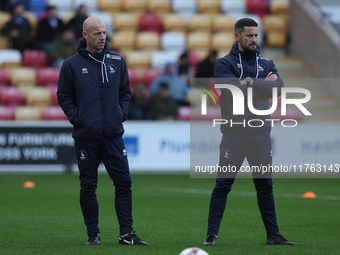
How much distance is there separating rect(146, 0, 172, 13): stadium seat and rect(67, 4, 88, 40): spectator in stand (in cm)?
371

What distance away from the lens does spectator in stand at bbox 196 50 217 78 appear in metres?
22.3

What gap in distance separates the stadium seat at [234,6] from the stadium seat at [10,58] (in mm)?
6907

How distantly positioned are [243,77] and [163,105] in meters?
13.0

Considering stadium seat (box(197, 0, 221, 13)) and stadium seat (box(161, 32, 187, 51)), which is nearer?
stadium seat (box(161, 32, 187, 51))

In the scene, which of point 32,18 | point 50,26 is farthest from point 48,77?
point 32,18

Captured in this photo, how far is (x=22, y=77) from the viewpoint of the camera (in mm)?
23531

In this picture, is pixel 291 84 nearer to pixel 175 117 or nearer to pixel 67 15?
pixel 175 117

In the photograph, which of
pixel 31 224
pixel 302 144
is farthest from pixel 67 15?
pixel 31 224

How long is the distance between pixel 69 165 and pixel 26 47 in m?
5.33

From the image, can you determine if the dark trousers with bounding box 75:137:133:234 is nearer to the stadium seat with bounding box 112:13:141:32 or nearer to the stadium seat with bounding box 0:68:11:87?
the stadium seat with bounding box 0:68:11:87

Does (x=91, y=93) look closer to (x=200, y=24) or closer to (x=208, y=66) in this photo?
(x=208, y=66)

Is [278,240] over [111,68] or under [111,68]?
under

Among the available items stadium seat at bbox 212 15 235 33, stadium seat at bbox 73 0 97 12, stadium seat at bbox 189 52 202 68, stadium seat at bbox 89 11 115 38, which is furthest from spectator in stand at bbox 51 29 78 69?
stadium seat at bbox 212 15 235 33

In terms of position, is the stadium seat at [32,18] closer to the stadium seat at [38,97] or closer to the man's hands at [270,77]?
the stadium seat at [38,97]
